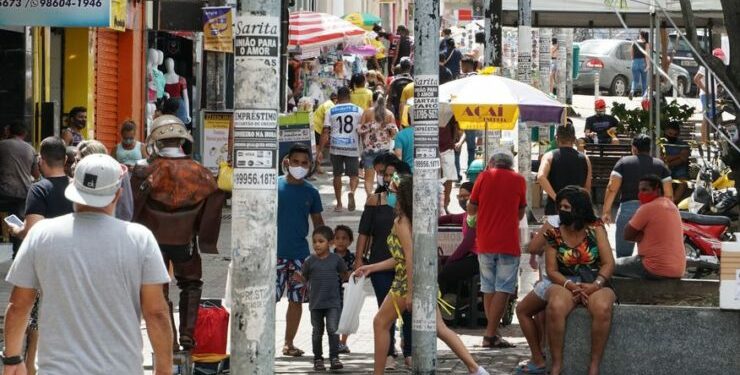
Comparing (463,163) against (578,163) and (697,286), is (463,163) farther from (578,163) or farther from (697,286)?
(697,286)

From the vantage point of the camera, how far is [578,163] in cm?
Result: 1552

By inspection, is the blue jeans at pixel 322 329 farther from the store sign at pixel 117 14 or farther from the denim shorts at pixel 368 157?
the denim shorts at pixel 368 157

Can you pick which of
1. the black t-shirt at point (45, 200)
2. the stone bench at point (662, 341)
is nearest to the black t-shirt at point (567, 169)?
the stone bench at point (662, 341)

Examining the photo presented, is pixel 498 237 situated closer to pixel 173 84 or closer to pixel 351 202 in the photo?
pixel 351 202

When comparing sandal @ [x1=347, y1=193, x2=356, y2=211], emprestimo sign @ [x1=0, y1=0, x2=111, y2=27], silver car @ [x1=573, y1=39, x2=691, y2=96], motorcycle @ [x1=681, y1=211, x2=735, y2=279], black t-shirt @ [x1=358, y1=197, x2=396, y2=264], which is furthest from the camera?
silver car @ [x1=573, y1=39, x2=691, y2=96]

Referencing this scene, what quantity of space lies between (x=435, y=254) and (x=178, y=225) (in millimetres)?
1648

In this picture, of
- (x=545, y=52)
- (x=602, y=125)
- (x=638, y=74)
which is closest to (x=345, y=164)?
(x=602, y=125)

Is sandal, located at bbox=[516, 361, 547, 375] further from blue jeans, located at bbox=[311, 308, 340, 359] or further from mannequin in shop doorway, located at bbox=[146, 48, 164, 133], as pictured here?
mannequin in shop doorway, located at bbox=[146, 48, 164, 133]

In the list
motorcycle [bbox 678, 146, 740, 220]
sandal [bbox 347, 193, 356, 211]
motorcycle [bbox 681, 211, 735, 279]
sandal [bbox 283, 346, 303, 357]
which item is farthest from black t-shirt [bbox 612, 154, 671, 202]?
sandal [bbox 347, 193, 356, 211]

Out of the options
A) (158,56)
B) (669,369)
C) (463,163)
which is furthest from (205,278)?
(463,163)

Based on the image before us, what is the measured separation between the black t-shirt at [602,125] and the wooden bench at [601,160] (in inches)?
23.2

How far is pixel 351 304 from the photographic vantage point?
38.2ft

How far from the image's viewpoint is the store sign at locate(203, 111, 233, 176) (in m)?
20.9

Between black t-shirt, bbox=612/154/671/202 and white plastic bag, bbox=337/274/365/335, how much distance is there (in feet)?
16.5
